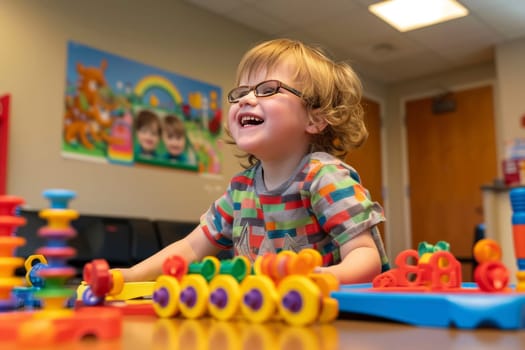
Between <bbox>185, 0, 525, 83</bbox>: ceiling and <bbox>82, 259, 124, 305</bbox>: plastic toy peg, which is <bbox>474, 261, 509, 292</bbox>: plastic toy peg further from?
<bbox>185, 0, 525, 83</bbox>: ceiling

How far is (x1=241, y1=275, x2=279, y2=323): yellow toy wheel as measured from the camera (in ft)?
1.36

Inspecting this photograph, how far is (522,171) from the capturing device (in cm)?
342

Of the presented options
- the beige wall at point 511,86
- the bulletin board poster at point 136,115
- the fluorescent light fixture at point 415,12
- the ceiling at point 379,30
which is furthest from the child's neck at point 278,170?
the beige wall at point 511,86

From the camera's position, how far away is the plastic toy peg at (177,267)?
493 mm

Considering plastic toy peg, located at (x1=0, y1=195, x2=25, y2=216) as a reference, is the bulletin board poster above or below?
above

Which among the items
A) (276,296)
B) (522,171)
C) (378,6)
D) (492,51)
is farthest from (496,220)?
(276,296)

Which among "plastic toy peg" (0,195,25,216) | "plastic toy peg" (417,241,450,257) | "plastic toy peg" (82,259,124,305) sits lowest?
"plastic toy peg" (82,259,124,305)

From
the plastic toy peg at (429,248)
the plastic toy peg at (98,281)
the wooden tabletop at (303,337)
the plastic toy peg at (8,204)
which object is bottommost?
the wooden tabletop at (303,337)

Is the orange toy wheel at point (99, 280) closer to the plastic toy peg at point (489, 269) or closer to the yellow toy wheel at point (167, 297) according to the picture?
the yellow toy wheel at point (167, 297)

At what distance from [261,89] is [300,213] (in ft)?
0.64

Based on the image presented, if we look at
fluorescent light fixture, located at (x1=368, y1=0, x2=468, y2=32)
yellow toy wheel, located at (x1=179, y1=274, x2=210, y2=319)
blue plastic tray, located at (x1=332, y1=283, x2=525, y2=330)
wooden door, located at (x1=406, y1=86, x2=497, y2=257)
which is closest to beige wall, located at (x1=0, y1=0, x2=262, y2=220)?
fluorescent light fixture, located at (x1=368, y1=0, x2=468, y2=32)

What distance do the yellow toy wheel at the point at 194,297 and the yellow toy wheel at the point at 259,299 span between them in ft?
0.12

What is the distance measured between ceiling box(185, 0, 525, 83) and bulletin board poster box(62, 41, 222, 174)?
1.96 feet

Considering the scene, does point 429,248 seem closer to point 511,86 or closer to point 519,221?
point 519,221
